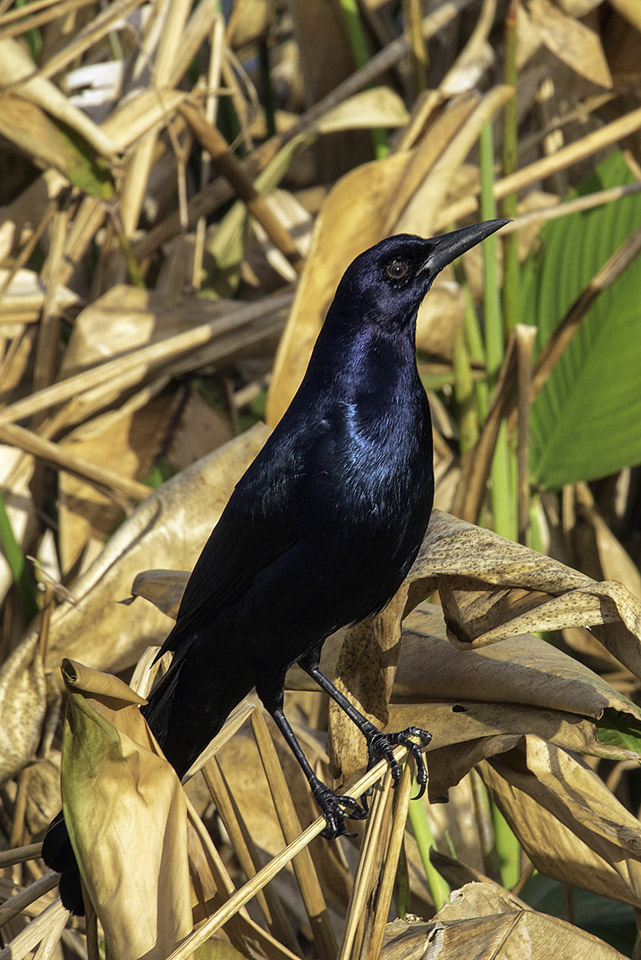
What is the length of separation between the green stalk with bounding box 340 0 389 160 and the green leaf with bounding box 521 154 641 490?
59cm

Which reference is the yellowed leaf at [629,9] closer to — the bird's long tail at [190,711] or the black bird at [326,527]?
the black bird at [326,527]

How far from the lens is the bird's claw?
147 cm

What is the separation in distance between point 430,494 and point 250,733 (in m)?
0.86

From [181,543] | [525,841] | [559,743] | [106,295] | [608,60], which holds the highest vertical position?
[106,295]

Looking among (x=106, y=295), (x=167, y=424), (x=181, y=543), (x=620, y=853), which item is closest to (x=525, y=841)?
(x=620, y=853)

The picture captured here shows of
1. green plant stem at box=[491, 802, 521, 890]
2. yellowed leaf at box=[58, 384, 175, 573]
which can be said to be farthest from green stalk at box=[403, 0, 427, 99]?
green plant stem at box=[491, 802, 521, 890]

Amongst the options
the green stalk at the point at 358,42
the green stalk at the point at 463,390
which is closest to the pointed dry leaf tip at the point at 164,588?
the green stalk at the point at 463,390

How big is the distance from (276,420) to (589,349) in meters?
0.93

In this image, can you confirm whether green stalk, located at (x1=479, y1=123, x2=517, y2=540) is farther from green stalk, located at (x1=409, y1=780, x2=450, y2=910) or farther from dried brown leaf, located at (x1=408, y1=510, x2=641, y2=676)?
dried brown leaf, located at (x1=408, y1=510, x2=641, y2=676)

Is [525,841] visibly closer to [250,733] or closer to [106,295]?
[250,733]

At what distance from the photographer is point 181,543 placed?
7.23ft

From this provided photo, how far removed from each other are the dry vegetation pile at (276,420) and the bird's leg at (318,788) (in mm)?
77

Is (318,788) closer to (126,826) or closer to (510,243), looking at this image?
(126,826)

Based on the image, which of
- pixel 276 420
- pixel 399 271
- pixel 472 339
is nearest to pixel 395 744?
pixel 399 271
